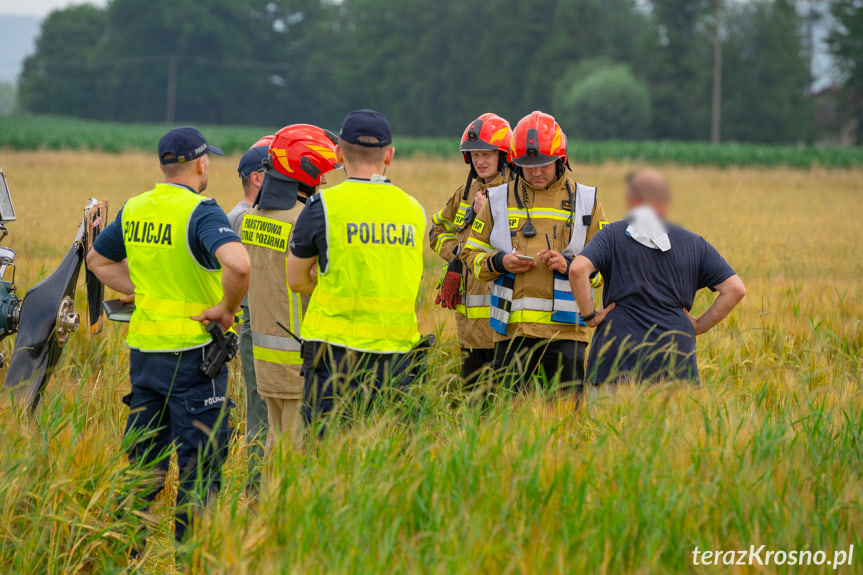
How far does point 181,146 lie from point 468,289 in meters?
2.03

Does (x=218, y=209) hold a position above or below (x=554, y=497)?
above

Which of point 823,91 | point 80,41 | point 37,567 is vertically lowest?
point 37,567

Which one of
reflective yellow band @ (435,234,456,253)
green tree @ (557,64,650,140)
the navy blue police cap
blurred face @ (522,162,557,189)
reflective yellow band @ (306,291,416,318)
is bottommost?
reflective yellow band @ (306,291,416,318)

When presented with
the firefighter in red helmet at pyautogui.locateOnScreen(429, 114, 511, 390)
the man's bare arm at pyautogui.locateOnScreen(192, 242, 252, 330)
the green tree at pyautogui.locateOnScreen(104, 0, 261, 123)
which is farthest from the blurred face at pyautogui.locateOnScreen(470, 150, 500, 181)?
the green tree at pyautogui.locateOnScreen(104, 0, 261, 123)

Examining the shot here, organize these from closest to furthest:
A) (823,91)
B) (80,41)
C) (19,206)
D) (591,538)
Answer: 1. (591,538)
2. (19,206)
3. (823,91)
4. (80,41)

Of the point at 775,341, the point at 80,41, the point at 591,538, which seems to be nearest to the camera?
the point at 591,538

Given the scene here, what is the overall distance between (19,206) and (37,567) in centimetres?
1144

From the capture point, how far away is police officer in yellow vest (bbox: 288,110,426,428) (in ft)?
12.9

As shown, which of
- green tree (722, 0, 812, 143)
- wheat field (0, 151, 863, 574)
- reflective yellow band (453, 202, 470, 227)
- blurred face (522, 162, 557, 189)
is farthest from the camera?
green tree (722, 0, 812, 143)

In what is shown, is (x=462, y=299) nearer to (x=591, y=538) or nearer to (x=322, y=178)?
(x=322, y=178)

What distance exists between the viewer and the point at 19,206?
45.1 ft

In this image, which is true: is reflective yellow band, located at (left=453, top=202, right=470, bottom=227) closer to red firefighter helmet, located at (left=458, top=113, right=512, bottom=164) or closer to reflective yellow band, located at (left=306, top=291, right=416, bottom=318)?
red firefighter helmet, located at (left=458, top=113, right=512, bottom=164)

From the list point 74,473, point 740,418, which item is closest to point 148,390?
point 74,473

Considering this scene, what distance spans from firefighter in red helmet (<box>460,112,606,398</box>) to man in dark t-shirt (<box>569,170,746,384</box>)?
56 cm
